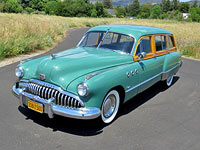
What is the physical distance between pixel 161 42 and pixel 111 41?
1.55m

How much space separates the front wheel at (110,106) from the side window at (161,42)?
2032 millimetres

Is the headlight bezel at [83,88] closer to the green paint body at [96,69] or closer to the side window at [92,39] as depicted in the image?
the green paint body at [96,69]

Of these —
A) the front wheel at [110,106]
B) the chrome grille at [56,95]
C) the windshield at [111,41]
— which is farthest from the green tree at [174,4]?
the chrome grille at [56,95]

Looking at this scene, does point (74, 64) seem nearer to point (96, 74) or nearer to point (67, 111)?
point (96, 74)

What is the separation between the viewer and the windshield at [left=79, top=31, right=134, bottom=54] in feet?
15.0

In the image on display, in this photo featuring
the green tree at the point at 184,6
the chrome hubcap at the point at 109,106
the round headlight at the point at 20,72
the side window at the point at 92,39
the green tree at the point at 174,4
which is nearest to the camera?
the chrome hubcap at the point at 109,106

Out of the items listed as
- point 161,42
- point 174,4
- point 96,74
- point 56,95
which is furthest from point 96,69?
point 174,4

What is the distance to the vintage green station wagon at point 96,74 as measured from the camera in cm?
330

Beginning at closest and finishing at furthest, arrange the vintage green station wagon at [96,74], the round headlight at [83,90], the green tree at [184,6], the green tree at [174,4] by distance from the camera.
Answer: the round headlight at [83,90]
the vintage green station wagon at [96,74]
the green tree at [174,4]
the green tree at [184,6]

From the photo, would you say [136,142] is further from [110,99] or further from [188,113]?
[188,113]

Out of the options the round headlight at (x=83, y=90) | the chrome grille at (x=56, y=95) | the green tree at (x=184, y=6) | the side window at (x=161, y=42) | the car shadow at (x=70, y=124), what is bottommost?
the car shadow at (x=70, y=124)

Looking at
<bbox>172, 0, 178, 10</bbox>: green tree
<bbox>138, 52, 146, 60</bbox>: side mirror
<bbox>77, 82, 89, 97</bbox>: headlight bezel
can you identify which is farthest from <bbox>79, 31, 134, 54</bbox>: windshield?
<bbox>172, 0, 178, 10</bbox>: green tree

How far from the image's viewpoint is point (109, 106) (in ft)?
12.6

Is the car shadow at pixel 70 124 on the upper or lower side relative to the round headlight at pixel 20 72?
lower
